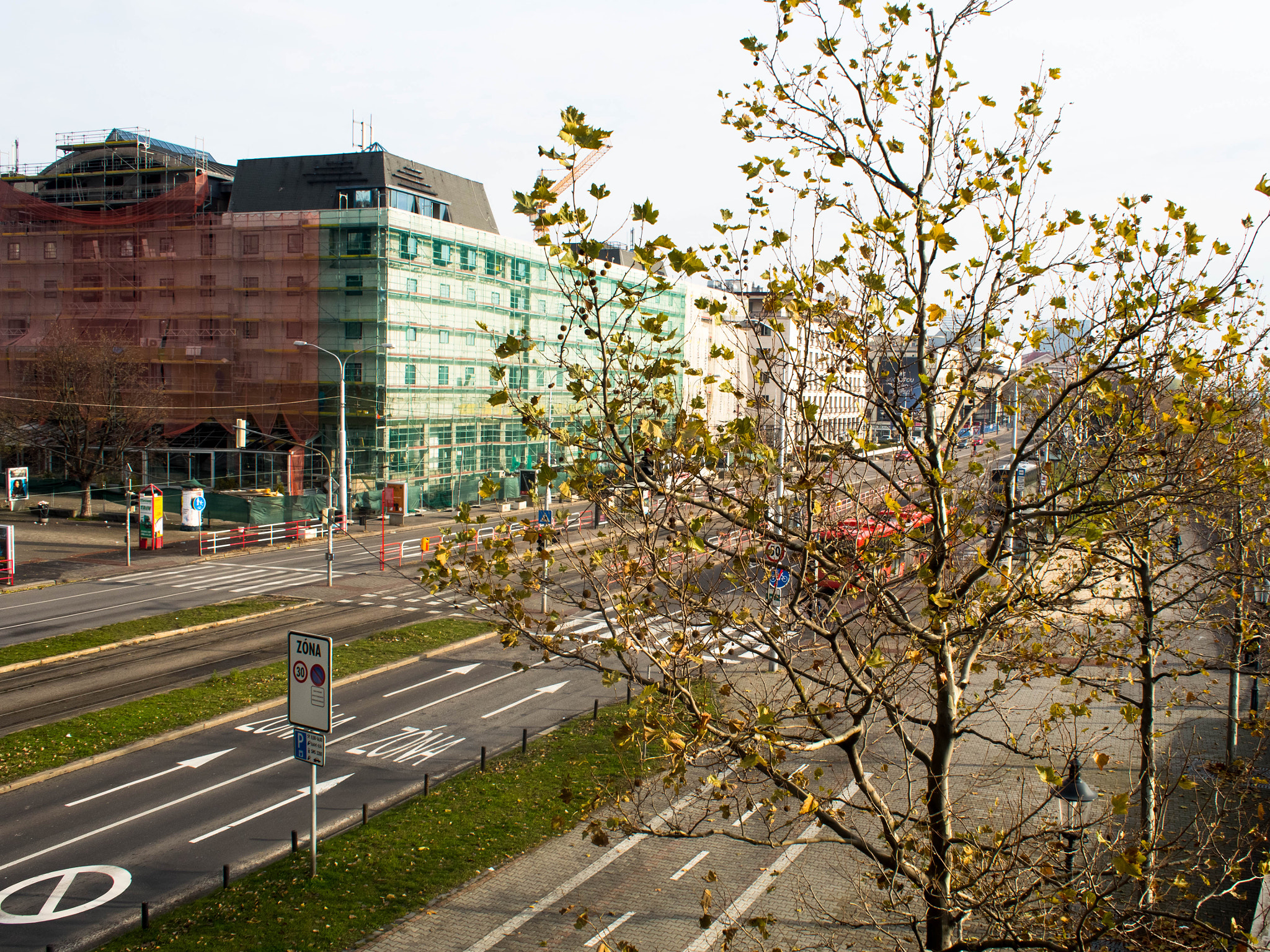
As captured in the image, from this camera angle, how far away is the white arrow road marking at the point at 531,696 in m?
20.2

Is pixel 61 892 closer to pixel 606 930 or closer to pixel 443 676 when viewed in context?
pixel 606 930

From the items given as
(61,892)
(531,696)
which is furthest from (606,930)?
(531,696)

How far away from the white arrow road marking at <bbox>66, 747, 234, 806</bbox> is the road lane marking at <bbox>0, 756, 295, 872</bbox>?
105 centimetres

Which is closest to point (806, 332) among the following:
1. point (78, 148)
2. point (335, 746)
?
point (335, 746)

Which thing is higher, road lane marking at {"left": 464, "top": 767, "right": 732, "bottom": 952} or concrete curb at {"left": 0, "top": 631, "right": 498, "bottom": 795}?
concrete curb at {"left": 0, "top": 631, "right": 498, "bottom": 795}

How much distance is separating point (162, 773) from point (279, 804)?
273cm

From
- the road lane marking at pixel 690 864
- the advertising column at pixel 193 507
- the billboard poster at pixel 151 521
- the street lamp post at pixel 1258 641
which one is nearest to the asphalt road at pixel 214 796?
the road lane marking at pixel 690 864

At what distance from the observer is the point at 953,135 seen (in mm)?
6863

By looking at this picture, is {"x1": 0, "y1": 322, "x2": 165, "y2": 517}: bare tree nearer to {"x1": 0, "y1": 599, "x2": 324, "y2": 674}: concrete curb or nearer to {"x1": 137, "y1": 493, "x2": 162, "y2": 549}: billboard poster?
{"x1": 137, "y1": 493, "x2": 162, "y2": 549}: billboard poster

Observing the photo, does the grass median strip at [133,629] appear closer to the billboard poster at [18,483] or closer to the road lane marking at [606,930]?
the road lane marking at [606,930]

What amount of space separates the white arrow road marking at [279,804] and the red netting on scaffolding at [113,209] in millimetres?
48566

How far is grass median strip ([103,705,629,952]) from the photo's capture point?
1115 centimetres

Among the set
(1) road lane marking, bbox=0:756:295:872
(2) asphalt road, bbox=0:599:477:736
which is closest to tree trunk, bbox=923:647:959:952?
(1) road lane marking, bbox=0:756:295:872

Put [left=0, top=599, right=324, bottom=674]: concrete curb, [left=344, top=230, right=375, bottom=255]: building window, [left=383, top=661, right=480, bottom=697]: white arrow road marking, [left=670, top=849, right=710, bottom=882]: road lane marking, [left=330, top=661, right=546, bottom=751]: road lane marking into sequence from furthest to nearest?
Answer: [left=344, top=230, right=375, bottom=255]: building window, [left=0, top=599, right=324, bottom=674]: concrete curb, [left=383, top=661, right=480, bottom=697]: white arrow road marking, [left=330, top=661, right=546, bottom=751]: road lane marking, [left=670, top=849, right=710, bottom=882]: road lane marking
